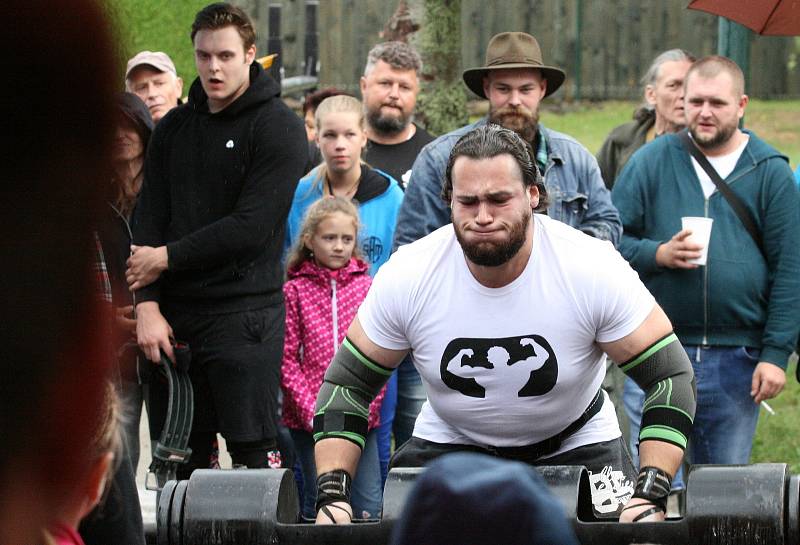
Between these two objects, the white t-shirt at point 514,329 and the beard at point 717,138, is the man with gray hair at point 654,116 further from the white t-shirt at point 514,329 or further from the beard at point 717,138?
the white t-shirt at point 514,329

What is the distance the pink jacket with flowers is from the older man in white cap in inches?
70.2

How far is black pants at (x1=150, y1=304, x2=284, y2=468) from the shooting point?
5609 mm

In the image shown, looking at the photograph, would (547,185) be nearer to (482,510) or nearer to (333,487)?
(333,487)

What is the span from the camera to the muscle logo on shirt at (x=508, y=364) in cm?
427

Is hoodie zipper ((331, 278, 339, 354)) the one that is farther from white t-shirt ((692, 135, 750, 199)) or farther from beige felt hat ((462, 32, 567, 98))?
white t-shirt ((692, 135, 750, 199))

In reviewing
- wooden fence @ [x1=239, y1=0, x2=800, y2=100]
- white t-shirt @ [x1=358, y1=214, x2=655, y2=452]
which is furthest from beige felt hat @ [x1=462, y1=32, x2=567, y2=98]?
wooden fence @ [x1=239, y1=0, x2=800, y2=100]

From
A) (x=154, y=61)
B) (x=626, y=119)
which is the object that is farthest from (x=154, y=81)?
(x=626, y=119)

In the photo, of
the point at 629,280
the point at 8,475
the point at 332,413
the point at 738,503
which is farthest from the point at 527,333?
the point at 8,475

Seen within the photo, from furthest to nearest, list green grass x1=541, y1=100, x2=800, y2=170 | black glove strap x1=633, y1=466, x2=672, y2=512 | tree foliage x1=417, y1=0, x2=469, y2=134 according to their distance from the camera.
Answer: green grass x1=541, y1=100, x2=800, y2=170 < tree foliage x1=417, y1=0, x2=469, y2=134 < black glove strap x1=633, y1=466, x2=672, y2=512

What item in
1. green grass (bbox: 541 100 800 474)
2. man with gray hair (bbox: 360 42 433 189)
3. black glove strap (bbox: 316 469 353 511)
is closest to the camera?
black glove strap (bbox: 316 469 353 511)

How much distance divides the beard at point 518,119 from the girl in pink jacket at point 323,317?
2.54ft

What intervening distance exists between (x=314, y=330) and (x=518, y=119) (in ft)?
4.27

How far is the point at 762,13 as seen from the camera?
273 inches

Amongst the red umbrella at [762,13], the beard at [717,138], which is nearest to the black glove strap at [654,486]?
the beard at [717,138]
